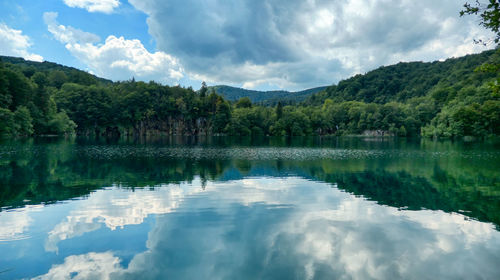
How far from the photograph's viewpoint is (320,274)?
849 cm

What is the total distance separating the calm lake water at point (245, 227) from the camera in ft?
29.1

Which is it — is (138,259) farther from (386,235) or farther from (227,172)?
(227,172)

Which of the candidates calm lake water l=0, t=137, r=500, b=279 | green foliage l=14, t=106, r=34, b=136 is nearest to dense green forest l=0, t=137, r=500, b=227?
calm lake water l=0, t=137, r=500, b=279

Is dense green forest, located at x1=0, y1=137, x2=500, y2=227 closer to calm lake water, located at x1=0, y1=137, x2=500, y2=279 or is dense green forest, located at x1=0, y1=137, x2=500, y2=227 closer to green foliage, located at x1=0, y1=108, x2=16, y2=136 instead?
calm lake water, located at x1=0, y1=137, x2=500, y2=279

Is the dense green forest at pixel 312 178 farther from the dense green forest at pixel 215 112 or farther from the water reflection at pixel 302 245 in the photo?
the dense green forest at pixel 215 112

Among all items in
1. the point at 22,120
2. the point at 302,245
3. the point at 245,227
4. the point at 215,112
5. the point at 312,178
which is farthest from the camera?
the point at 215,112

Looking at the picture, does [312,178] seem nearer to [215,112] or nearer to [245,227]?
[245,227]

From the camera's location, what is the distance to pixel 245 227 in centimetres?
1259

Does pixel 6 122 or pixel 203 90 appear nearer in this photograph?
pixel 6 122

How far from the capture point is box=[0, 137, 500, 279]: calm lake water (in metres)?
8.87

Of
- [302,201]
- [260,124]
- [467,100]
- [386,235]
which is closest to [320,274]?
[386,235]

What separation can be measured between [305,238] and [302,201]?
20.3ft

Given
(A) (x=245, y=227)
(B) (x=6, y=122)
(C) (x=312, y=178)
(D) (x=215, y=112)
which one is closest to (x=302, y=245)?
(A) (x=245, y=227)

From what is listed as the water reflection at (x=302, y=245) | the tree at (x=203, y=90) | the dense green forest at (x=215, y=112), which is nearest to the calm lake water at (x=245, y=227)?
the water reflection at (x=302, y=245)
